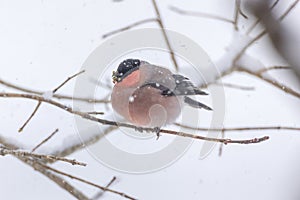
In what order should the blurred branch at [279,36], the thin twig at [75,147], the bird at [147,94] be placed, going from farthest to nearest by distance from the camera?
the thin twig at [75,147] < the bird at [147,94] < the blurred branch at [279,36]

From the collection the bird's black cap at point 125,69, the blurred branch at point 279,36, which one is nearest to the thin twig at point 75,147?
the bird's black cap at point 125,69

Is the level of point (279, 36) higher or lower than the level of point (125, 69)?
lower

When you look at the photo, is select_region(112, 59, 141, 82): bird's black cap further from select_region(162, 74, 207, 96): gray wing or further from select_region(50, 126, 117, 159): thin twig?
select_region(50, 126, 117, 159): thin twig

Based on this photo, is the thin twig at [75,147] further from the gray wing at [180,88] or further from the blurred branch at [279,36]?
the blurred branch at [279,36]

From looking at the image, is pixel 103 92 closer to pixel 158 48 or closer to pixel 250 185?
pixel 158 48

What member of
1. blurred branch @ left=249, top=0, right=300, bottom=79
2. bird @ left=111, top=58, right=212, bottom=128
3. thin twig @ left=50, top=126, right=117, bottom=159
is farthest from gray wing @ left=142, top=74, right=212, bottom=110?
blurred branch @ left=249, top=0, right=300, bottom=79

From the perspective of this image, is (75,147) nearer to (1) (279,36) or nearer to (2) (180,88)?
(2) (180,88)

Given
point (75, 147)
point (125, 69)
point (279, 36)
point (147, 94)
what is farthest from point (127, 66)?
point (279, 36)

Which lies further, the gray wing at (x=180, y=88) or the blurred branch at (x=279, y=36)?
the gray wing at (x=180, y=88)
